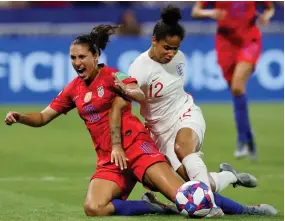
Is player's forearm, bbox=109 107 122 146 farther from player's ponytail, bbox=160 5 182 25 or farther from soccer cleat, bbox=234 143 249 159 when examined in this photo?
soccer cleat, bbox=234 143 249 159

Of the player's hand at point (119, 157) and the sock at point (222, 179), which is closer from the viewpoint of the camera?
the player's hand at point (119, 157)

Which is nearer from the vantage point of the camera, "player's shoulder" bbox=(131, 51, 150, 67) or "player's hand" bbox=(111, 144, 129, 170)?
"player's hand" bbox=(111, 144, 129, 170)

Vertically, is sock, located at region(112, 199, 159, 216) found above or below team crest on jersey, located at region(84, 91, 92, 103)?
below

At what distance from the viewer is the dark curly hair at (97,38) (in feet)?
27.0

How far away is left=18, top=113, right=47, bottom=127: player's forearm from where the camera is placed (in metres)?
8.29

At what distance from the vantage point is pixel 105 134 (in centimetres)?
829

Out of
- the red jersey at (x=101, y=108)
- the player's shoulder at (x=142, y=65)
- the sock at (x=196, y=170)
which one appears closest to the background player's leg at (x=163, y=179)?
the sock at (x=196, y=170)

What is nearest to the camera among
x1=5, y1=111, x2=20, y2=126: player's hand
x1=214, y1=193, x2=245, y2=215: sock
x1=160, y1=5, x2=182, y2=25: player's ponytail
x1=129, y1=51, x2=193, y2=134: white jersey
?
x1=5, y1=111, x2=20, y2=126: player's hand

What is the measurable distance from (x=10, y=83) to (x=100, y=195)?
1085cm

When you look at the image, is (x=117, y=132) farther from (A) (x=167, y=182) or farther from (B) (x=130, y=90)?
(A) (x=167, y=182)

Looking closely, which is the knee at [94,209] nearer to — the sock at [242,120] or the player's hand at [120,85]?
the player's hand at [120,85]

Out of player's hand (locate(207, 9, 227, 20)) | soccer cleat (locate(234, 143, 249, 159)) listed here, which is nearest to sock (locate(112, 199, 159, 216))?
soccer cleat (locate(234, 143, 249, 159))

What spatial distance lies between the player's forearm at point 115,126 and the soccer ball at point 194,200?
699 millimetres

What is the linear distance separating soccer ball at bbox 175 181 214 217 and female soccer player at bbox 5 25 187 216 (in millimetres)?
189
